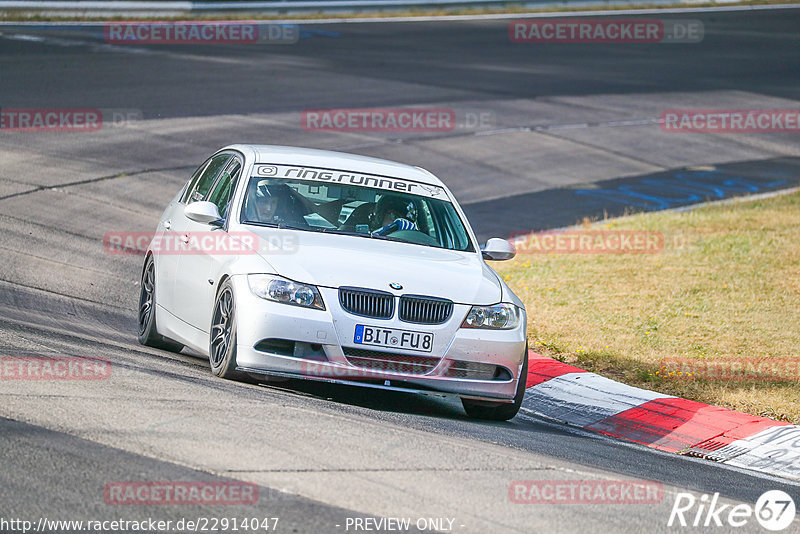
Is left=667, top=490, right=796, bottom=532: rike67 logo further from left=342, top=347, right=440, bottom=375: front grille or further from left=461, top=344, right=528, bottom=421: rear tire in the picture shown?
left=342, top=347, right=440, bottom=375: front grille

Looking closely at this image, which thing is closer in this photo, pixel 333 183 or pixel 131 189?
pixel 333 183

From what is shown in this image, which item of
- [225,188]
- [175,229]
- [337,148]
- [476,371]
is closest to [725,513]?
[476,371]

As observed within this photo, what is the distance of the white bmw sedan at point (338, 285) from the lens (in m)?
7.56

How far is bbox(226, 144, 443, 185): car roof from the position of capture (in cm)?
911

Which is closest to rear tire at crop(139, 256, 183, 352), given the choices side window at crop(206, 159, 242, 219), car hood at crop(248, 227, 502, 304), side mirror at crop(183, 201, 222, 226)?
side window at crop(206, 159, 242, 219)

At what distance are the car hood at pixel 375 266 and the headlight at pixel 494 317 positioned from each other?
59 mm

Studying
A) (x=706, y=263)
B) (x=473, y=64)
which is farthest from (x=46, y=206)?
(x=473, y=64)

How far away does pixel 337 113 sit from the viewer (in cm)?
2208

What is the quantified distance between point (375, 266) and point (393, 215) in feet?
3.77

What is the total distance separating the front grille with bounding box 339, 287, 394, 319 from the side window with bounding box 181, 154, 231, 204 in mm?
2406

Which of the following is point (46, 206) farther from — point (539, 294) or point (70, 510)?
point (70, 510)

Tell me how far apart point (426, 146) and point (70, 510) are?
16239 millimetres

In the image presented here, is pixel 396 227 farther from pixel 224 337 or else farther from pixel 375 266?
pixel 224 337

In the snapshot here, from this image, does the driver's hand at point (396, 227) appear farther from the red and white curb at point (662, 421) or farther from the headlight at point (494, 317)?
the red and white curb at point (662, 421)
